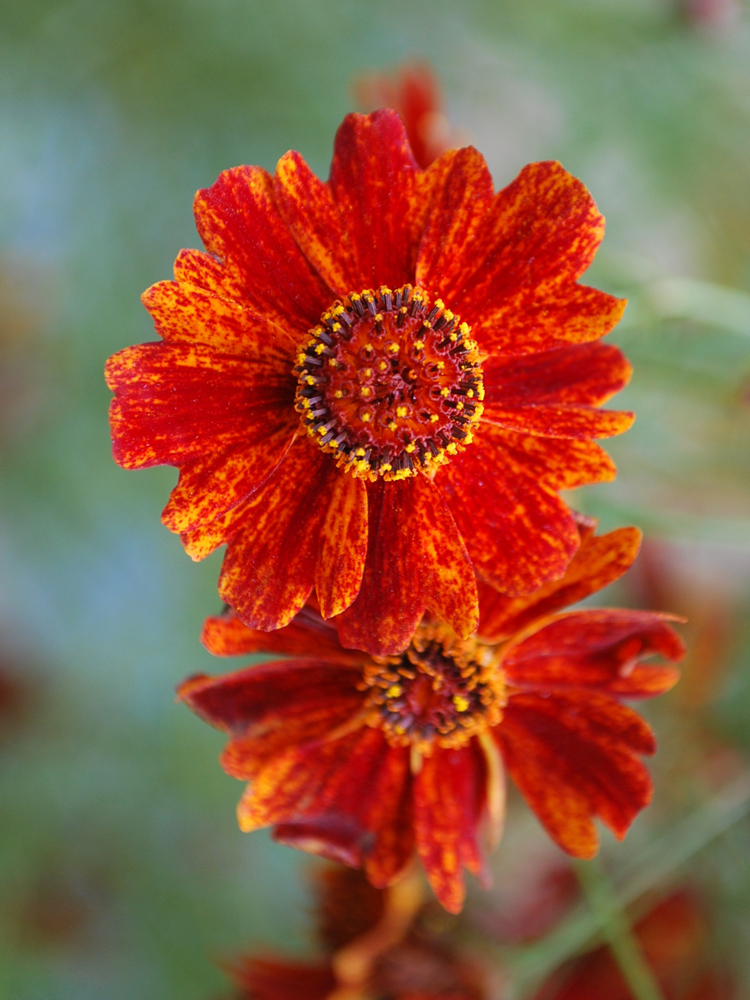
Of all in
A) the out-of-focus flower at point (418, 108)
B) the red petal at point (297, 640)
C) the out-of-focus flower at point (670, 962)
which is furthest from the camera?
the out-of-focus flower at point (670, 962)

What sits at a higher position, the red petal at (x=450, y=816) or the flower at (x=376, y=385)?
the flower at (x=376, y=385)

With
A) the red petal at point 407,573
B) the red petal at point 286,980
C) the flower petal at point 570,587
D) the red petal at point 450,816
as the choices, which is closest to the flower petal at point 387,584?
the red petal at point 407,573

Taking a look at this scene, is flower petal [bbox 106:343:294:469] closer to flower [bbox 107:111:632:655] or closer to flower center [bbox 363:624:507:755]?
flower [bbox 107:111:632:655]

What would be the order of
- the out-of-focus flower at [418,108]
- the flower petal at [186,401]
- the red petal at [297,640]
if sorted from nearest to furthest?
the flower petal at [186,401] < the red petal at [297,640] < the out-of-focus flower at [418,108]

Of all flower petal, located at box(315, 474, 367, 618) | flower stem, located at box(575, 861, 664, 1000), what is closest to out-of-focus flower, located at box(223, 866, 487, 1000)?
flower stem, located at box(575, 861, 664, 1000)

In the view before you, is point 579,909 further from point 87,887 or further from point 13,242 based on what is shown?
point 13,242

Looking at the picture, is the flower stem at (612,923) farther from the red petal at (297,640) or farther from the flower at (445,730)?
the red petal at (297,640)

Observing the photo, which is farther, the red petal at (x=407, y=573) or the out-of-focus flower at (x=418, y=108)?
the out-of-focus flower at (x=418, y=108)
